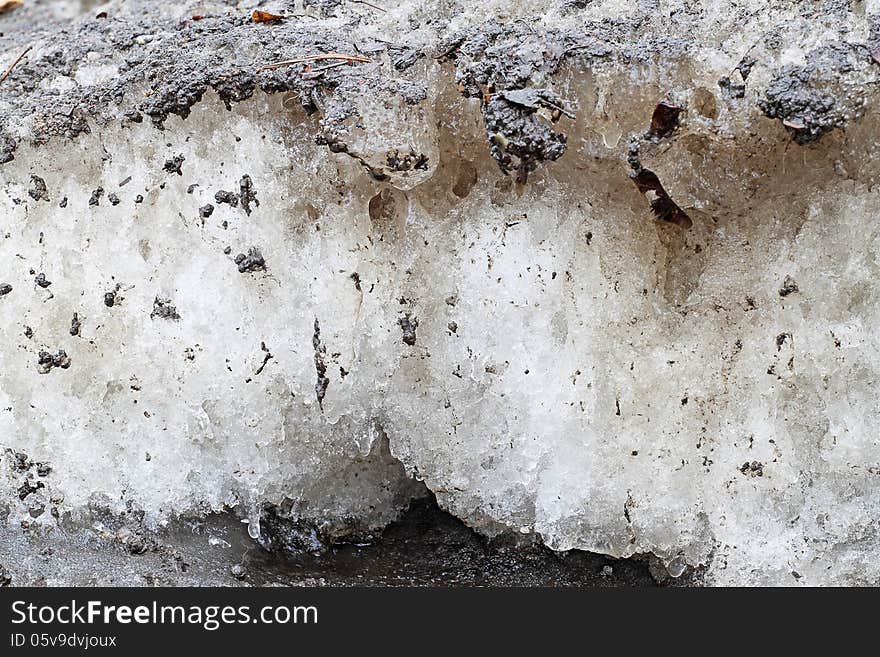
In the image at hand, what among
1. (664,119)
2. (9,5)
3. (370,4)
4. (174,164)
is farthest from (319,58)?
(9,5)

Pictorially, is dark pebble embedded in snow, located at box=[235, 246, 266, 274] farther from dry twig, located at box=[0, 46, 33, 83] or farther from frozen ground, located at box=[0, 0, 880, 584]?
dry twig, located at box=[0, 46, 33, 83]

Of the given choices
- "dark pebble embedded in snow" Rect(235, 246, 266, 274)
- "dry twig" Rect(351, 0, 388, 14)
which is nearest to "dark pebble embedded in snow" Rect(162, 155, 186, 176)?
"dark pebble embedded in snow" Rect(235, 246, 266, 274)

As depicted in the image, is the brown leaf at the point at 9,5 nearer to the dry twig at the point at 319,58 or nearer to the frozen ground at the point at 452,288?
the frozen ground at the point at 452,288

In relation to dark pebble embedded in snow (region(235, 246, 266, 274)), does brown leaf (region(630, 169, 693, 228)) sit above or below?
above

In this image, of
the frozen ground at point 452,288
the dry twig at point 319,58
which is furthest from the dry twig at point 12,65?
the dry twig at point 319,58

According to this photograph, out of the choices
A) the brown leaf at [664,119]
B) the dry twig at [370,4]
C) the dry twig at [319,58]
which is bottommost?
the brown leaf at [664,119]

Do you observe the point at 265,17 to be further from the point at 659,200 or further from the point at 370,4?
the point at 659,200

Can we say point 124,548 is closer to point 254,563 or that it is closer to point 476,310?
point 254,563

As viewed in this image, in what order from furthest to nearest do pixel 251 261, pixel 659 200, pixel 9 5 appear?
pixel 9 5
pixel 251 261
pixel 659 200
